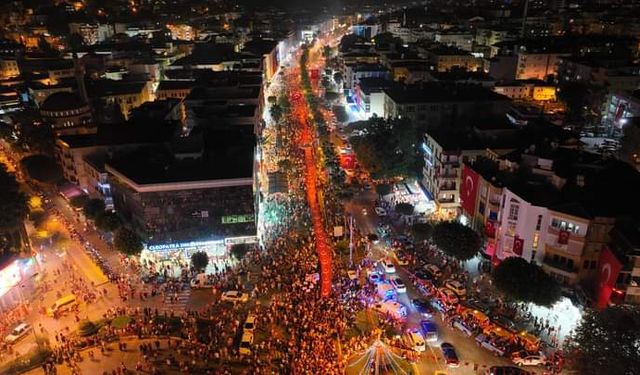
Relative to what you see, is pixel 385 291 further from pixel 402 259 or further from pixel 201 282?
pixel 201 282

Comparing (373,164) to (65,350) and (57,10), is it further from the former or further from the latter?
(57,10)

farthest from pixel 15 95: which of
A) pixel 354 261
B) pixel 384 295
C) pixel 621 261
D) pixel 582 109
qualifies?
pixel 582 109

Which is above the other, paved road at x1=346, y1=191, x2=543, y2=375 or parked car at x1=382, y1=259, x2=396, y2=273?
parked car at x1=382, y1=259, x2=396, y2=273

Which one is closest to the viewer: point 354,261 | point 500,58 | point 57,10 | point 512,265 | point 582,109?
point 512,265

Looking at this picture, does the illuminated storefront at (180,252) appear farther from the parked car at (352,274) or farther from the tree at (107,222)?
the parked car at (352,274)

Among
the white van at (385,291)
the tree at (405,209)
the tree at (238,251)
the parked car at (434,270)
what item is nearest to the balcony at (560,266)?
the parked car at (434,270)

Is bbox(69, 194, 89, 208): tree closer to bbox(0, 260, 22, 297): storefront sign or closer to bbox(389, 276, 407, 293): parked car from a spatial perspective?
bbox(0, 260, 22, 297): storefront sign

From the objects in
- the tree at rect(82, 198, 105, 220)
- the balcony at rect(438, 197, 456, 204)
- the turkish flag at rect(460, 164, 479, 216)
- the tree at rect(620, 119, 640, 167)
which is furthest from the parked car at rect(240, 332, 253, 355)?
the tree at rect(620, 119, 640, 167)
